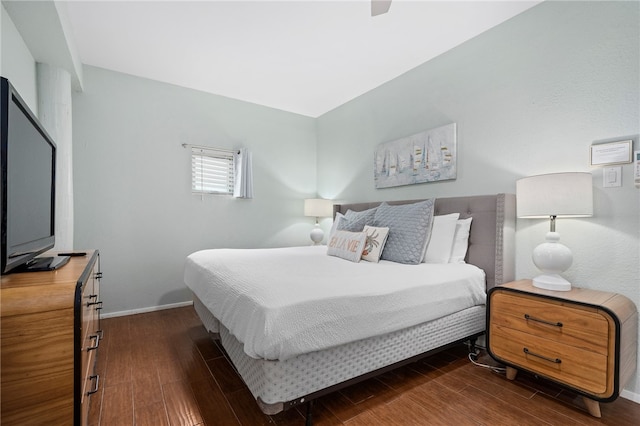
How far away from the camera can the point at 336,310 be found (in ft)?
4.69

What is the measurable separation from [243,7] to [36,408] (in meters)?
2.54

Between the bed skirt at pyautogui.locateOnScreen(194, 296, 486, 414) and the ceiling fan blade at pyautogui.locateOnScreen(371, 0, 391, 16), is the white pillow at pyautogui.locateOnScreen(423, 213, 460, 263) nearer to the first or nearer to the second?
the bed skirt at pyautogui.locateOnScreen(194, 296, 486, 414)

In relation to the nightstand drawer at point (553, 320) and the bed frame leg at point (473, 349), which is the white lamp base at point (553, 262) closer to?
the nightstand drawer at point (553, 320)

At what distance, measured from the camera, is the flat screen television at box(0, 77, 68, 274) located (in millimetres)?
1015

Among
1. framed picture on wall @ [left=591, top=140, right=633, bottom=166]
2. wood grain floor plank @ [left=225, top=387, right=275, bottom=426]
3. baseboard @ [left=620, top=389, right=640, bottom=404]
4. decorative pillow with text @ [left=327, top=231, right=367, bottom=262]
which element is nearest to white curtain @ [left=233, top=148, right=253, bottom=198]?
decorative pillow with text @ [left=327, top=231, right=367, bottom=262]

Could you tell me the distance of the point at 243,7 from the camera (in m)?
2.20

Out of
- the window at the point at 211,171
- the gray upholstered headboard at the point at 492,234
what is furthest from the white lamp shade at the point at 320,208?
the gray upholstered headboard at the point at 492,234

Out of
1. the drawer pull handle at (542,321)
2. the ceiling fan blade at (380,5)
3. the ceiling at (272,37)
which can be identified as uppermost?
the ceiling at (272,37)

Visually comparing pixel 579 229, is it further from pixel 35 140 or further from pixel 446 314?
pixel 35 140

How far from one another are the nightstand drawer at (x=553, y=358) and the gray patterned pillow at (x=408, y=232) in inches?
29.1

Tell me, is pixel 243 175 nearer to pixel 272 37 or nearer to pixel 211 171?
pixel 211 171

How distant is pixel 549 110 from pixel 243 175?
125 inches

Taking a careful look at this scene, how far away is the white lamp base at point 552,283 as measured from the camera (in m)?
1.80

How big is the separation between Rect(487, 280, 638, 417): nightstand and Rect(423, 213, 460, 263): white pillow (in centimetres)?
51
